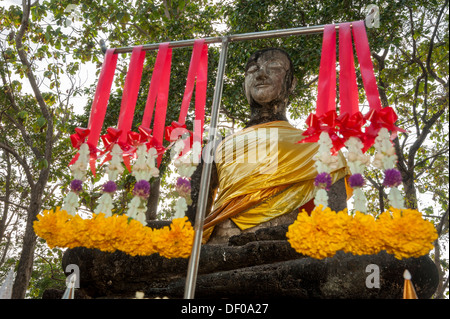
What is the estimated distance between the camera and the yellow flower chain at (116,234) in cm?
270

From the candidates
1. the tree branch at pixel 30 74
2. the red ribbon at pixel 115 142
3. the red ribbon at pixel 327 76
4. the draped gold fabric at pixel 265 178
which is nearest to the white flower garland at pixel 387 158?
the red ribbon at pixel 327 76

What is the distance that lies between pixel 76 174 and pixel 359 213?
1962 millimetres

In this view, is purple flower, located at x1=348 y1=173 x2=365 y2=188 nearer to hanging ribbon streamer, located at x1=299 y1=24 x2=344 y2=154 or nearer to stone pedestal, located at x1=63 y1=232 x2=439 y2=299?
hanging ribbon streamer, located at x1=299 y1=24 x2=344 y2=154

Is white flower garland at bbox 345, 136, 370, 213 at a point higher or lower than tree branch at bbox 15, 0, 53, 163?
lower

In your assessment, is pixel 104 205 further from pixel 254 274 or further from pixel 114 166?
pixel 254 274

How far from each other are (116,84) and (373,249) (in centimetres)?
756

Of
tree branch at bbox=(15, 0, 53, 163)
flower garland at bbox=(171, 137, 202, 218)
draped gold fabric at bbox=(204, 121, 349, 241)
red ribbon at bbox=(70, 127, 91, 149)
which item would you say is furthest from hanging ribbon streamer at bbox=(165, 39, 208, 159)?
tree branch at bbox=(15, 0, 53, 163)

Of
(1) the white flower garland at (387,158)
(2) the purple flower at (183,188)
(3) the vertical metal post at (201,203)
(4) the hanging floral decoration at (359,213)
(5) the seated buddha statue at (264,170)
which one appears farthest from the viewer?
(5) the seated buddha statue at (264,170)

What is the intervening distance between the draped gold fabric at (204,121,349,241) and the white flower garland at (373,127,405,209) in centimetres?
142

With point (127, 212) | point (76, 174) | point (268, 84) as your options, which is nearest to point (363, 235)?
point (127, 212)

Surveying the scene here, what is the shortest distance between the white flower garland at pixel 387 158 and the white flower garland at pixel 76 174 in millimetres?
2038

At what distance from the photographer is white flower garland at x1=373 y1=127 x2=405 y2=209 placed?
2.51 m

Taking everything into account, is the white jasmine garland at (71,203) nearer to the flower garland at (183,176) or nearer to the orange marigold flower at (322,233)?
the flower garland at (183,176)
